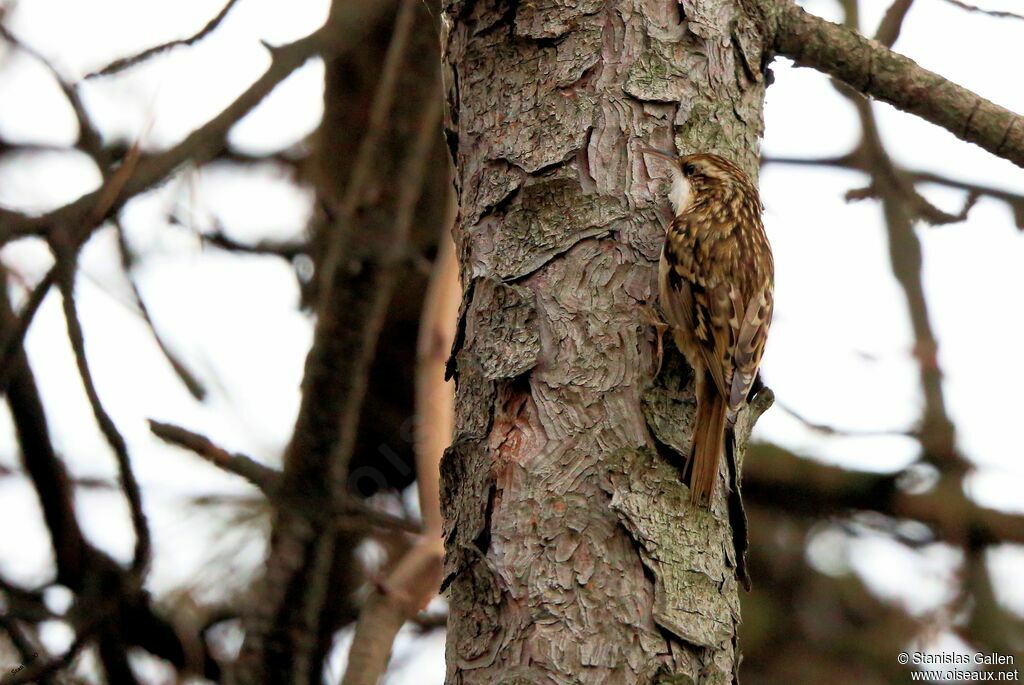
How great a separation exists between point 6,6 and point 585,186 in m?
1.79

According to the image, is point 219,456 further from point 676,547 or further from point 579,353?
point 676,547

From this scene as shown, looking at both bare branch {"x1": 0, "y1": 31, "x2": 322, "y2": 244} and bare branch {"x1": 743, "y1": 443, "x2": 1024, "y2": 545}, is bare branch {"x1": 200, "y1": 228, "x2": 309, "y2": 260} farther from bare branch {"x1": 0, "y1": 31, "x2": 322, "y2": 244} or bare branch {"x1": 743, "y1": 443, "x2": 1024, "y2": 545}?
bare branch {"x1": 743, "y1": 443, "x2": 1024, "y2": 545}

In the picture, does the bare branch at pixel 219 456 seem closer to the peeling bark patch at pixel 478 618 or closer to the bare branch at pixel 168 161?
the bare branch at pixel 168 161

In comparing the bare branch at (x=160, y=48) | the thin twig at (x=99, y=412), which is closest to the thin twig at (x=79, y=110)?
the bare branch at (x=160, y=48)

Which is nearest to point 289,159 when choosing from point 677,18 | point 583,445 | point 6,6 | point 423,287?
point 423,287

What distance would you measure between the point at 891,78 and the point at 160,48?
1351 millimetres

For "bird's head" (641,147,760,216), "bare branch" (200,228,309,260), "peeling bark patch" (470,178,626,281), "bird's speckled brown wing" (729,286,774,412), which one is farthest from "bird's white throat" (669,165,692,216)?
"bare branch" (200,228,309,260)

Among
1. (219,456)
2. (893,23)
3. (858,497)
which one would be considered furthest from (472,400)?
(858,497)

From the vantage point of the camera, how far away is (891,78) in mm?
2143

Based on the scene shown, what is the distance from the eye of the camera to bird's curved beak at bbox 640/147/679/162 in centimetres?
201

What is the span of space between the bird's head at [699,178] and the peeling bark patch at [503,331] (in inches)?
13.4

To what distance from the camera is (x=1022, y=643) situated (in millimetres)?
3441

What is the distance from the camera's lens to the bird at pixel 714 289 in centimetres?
191

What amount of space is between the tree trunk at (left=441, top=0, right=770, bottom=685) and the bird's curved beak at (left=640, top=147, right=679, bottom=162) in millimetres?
15
